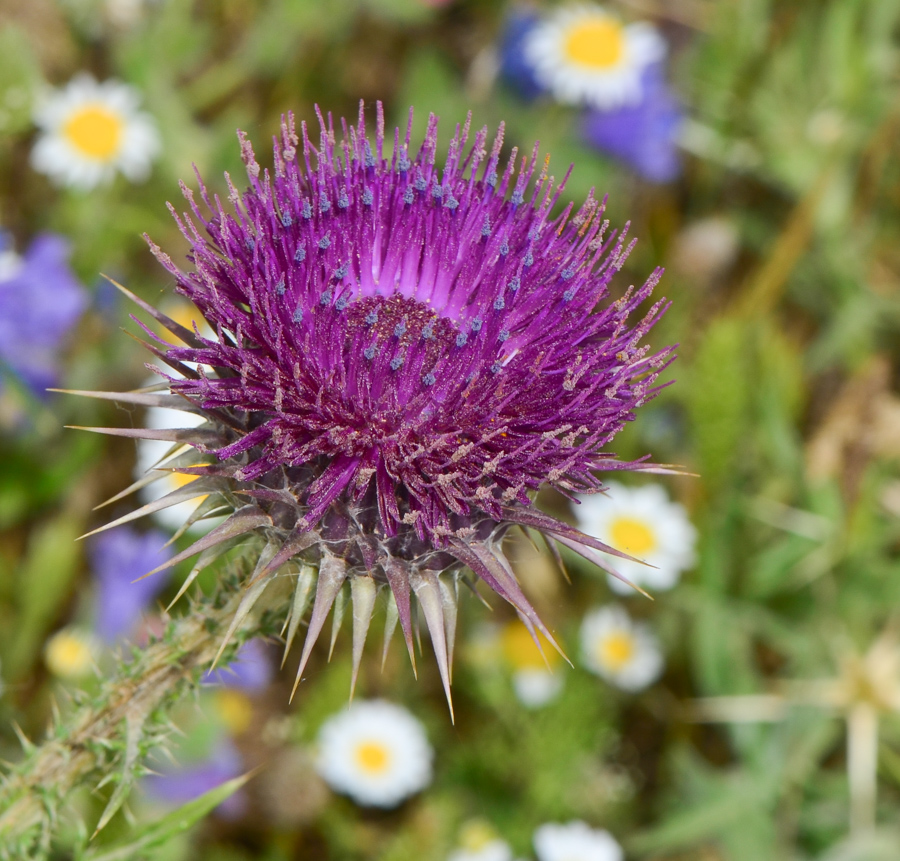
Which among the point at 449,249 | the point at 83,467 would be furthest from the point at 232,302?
the point at 83,467

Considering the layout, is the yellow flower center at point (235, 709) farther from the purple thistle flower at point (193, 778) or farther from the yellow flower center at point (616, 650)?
the yellow flower center at point (616, 650)

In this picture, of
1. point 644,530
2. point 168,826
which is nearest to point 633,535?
point 644,530

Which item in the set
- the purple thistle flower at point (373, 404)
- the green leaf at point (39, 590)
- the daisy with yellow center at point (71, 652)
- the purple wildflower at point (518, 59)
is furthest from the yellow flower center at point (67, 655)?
the purple wildflower at point (518, 59)

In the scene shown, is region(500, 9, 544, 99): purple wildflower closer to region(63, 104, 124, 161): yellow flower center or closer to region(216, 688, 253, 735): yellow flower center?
region(63, 104, 124, 161): yellow flower center

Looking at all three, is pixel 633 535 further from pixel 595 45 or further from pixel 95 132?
pixel 95 132

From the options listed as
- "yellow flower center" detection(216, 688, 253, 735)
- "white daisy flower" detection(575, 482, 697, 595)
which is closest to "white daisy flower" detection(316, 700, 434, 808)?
"yellow flower center" detection(216, 688, 253, 735)
